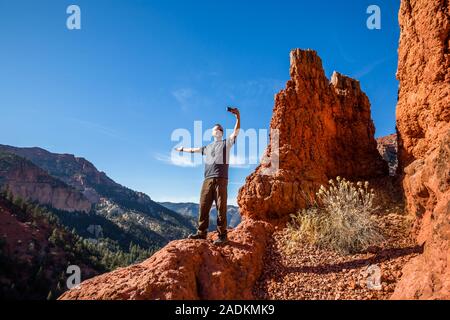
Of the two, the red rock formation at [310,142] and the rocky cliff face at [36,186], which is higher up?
the rocky cliff face at [36,186]

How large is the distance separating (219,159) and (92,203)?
10762 centimetres

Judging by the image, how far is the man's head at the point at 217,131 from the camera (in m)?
5.94

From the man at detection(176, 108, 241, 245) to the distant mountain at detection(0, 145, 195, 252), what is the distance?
2673 inches

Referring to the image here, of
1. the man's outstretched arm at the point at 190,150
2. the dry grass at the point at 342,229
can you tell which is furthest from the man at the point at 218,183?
the dry grass at the point at 342,229

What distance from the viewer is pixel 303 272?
5.13 m

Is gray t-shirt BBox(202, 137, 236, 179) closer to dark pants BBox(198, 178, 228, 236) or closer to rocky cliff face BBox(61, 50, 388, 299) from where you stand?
dark pants BBox(198, 178, 228, 236)

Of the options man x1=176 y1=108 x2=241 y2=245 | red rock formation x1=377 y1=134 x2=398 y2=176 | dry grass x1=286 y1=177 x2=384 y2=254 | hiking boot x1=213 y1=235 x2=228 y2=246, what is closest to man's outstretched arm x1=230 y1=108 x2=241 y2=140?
man x1=176 y1=108 x2=241 y2=245

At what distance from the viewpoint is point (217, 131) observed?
5957mm

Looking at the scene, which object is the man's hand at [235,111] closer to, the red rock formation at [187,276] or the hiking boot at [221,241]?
the hiking boot at [221,241]

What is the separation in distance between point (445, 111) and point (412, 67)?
5.65 feet

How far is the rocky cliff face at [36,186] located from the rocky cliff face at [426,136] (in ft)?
309

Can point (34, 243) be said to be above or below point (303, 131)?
below
